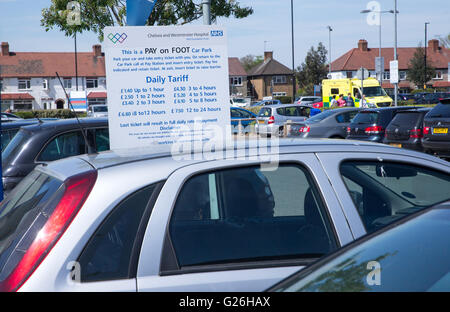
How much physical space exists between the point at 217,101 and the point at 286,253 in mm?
3366

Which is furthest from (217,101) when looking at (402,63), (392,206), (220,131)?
(402,63)

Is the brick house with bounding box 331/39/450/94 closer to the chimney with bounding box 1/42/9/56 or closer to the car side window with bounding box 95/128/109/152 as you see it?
the chimney with bounding box 1/42/9/56

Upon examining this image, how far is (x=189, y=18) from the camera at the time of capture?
18.1m

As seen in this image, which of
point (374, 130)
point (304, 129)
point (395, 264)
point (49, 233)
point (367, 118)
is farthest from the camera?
point (304, 129)

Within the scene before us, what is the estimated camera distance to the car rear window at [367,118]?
58.0 feet

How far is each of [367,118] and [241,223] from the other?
51.2 feet

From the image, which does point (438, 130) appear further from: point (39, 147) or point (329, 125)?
point (39, 147)

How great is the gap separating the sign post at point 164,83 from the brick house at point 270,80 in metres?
86.4

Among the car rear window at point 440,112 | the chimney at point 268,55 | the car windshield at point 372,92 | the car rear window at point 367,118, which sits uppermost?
the chimney at point 268,55

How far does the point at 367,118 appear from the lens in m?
17.9

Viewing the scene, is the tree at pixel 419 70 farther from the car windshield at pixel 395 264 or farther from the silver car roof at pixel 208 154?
the car windshield at pixel 395 264

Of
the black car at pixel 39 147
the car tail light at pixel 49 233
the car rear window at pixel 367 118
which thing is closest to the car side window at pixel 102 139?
the black car at pixel 39 147

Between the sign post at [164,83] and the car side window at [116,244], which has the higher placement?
the sign post at [164,83]

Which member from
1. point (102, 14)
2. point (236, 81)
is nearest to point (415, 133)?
point (102, 14)
